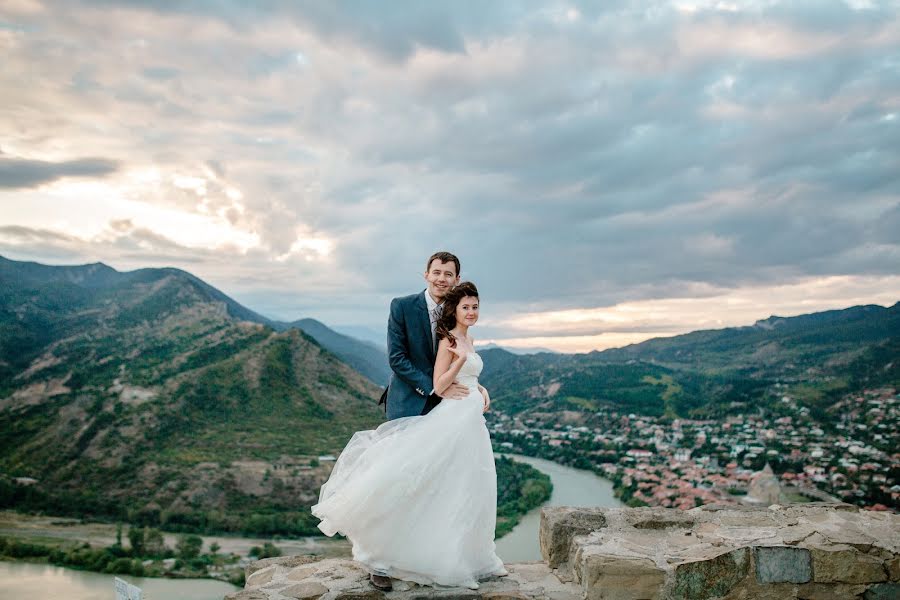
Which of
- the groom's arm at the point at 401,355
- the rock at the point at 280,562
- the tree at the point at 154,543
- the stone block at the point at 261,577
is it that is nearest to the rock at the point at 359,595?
the stone block at the point at 261,577

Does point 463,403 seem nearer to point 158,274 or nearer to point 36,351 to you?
point 36,351

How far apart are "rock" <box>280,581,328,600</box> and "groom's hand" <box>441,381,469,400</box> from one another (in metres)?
1.49

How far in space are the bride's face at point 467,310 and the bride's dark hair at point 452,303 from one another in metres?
0.02

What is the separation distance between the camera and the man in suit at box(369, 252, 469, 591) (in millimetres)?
4090

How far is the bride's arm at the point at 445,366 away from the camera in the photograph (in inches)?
157

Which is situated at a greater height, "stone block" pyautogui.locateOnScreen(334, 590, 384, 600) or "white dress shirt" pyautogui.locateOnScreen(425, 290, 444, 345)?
"white dress shirt" pyautogui.locateOnScreen(425, 290, 444, 345)

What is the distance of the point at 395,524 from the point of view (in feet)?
12.5

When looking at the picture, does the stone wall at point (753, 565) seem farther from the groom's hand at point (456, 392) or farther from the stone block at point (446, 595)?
the groom's hand at point (456, 392)

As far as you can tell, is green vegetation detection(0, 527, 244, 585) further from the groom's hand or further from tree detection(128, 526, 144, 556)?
the groom's hand

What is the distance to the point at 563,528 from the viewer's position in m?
4.54

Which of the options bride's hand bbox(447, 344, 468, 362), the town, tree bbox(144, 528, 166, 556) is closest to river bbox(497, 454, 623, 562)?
the town

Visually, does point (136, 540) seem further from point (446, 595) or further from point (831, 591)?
point (831, 591)

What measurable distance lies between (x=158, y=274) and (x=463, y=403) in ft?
196

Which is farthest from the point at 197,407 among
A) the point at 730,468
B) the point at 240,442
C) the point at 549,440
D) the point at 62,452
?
the point at 730,468
